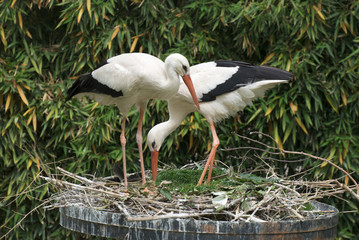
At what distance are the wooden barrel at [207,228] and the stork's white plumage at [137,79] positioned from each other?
64 centimetres

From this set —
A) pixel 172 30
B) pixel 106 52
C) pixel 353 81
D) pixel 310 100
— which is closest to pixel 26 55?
pixel 106 52

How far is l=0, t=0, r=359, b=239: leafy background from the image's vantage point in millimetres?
4180

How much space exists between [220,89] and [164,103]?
0.78 metres

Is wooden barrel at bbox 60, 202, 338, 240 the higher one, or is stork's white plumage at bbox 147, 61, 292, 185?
stork's white plumage at bbox 147, 61, 292, 185

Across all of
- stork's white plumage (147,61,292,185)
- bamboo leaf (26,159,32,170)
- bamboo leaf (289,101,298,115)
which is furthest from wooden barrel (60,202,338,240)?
bamboo leaf (26,159,32,170)

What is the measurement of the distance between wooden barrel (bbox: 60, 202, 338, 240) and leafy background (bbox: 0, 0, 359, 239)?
6.35ft

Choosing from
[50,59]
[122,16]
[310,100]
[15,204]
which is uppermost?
[122,16]

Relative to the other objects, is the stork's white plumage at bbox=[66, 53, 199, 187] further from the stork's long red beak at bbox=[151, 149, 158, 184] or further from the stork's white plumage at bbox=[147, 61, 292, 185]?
the stork's white plumage at bbox=[147, 61, 292, 185]

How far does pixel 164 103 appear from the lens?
428 centimetres

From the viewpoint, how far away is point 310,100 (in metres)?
4.27

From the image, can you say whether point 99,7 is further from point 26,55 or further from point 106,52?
point 26,55

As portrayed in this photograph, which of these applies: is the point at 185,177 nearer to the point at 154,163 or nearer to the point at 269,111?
the point at 154,163

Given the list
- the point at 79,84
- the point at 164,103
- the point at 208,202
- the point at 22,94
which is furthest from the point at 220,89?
the point at 22,94

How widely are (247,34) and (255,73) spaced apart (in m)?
0.88
